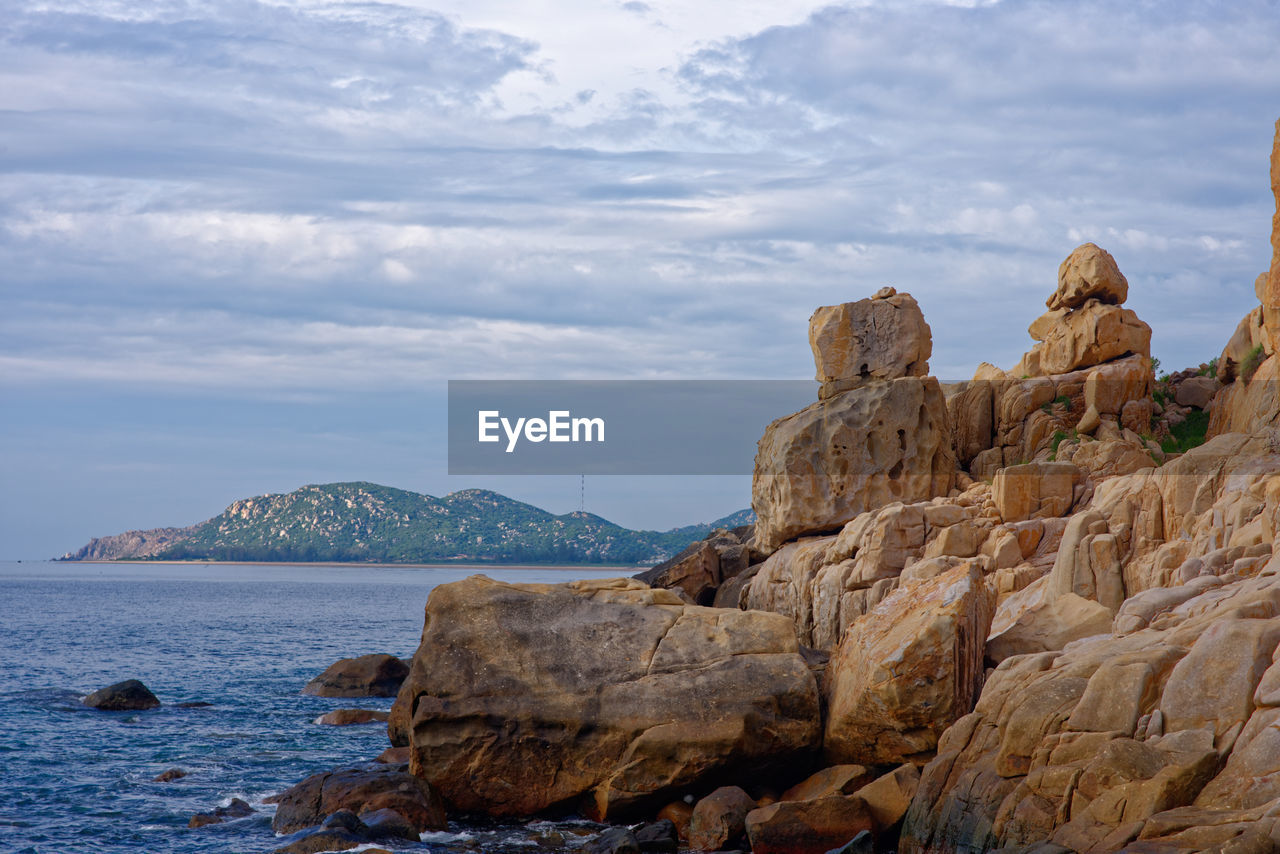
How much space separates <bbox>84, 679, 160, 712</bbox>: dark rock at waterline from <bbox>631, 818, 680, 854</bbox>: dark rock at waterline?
30.6 m

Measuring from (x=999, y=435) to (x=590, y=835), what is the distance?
92.3 feet

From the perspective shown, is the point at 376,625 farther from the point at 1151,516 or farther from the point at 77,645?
the point at 1151,516

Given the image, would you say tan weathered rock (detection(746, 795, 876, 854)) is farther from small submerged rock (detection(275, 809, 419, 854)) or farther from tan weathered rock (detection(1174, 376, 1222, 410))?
tan weathered rock (detection(1174, 376, 1222, 410))

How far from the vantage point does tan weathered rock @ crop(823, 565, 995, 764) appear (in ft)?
78.5

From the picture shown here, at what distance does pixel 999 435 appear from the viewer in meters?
45.8

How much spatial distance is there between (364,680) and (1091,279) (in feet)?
120

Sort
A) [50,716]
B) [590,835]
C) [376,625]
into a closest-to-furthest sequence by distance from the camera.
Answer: [590,835]
[50,716]
[376,625]

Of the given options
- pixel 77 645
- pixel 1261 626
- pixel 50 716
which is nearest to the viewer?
pixel 1261 626

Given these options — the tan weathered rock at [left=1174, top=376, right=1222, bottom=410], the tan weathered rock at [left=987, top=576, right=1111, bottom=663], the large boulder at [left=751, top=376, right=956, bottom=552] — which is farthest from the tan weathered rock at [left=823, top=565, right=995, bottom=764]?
the tan weathered rock at [left=1174, top=376, right=1222, bottom=410]

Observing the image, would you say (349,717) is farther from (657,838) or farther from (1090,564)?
(1090,564)

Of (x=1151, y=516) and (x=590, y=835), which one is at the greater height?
(x=1151, y=516)

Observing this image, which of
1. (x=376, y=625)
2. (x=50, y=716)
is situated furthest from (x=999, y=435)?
(x=376, y=625)

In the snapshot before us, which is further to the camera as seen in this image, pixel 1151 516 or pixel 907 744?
pixel 1151 516

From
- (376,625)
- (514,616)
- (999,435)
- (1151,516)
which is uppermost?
(999,435)
